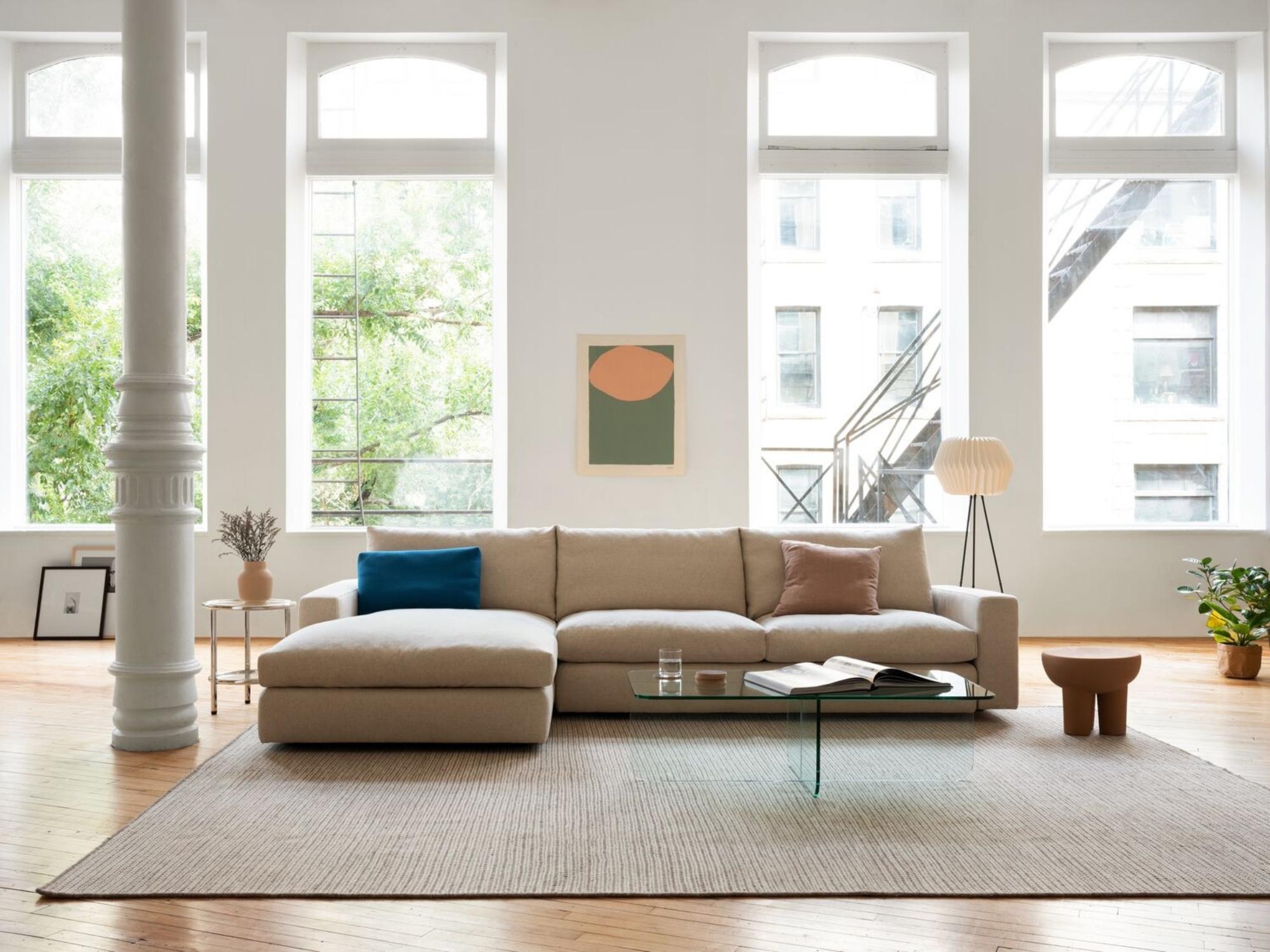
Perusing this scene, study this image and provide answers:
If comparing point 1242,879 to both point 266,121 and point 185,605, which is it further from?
point 266,121

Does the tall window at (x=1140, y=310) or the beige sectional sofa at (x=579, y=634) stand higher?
the tall window at (x=1140, y=310)

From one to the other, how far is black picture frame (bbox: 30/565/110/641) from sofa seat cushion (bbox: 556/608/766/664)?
13.1ft

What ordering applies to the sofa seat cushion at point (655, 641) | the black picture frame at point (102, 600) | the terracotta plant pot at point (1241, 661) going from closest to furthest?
the sofa seat cushion at point (655, 641) → the terracotta plant pot at point (1241, 661) → the black picture frame at point (102, 600)

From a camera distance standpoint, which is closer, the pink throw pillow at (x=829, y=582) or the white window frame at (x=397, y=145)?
the pink throw pillow at (x=829, y=582)

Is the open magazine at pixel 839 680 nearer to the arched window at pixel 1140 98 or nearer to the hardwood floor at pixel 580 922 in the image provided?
the hardwood floor at pixel 580 922

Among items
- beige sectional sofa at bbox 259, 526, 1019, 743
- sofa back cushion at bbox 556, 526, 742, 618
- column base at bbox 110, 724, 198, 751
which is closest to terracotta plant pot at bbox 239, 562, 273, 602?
beige sectional sofa at bbox 259, 526, 1019, 743

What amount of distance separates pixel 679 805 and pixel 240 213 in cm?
542

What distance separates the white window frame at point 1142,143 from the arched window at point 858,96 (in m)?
0.88

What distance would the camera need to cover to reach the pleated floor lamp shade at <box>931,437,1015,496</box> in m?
6.35

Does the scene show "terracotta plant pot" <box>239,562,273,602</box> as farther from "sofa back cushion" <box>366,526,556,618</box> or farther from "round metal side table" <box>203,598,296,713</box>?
"sofa back cushion" <box>366,526,556,618</box>

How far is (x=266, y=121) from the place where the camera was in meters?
7.41

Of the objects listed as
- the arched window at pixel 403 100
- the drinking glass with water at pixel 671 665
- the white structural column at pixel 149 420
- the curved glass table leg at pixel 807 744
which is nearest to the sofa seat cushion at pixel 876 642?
the curved glass table leg at pixel 807 744

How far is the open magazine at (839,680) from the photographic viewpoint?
3627mm

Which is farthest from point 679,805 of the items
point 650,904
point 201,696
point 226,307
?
point 226,307
